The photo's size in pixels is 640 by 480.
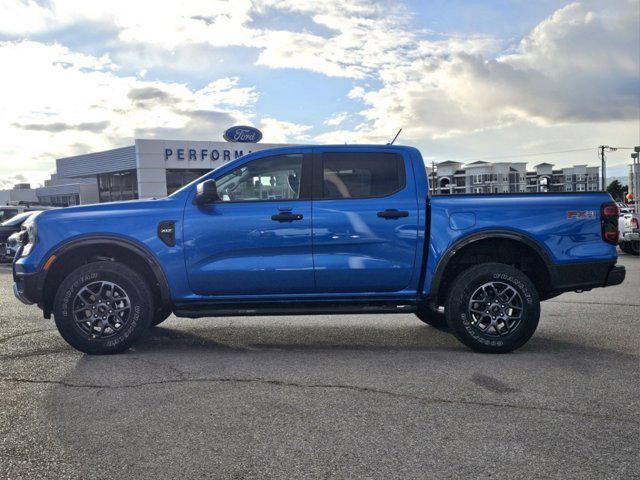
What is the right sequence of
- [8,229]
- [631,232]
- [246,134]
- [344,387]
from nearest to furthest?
[344,387] → [631,232] → [8,229] → [246,134]

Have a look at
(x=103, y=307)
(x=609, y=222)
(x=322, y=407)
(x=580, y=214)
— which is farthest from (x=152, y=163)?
(x=322, y=407)

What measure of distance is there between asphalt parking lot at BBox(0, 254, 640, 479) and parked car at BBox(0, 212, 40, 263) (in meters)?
10.7

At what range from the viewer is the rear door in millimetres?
5199

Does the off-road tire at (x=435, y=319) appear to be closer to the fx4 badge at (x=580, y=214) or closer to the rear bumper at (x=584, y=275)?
the rear bumper at (x=584, y=275)

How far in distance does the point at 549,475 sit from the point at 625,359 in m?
2.64

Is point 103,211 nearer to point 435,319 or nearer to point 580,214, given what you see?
point 435,319

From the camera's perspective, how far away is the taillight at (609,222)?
5.26 meters

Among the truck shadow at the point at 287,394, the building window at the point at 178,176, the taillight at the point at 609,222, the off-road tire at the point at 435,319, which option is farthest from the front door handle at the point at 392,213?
the building window at the point at 178,176

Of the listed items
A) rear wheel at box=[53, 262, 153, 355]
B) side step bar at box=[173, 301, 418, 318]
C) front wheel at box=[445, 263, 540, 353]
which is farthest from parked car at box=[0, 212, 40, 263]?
front wheel at box=[445, 263, 540, 353]

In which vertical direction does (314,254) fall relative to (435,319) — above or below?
above

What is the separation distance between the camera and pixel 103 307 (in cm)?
525

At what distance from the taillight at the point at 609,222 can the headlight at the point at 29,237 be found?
5.28 m

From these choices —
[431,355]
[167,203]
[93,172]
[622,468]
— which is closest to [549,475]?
[622,468]

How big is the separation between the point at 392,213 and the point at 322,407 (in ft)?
6.76
